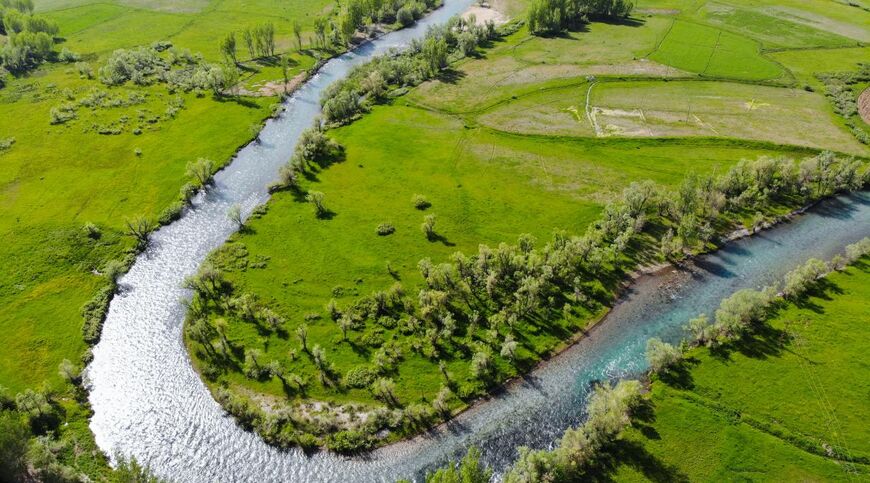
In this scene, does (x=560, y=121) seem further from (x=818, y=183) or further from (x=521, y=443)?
(x=521, y=443)

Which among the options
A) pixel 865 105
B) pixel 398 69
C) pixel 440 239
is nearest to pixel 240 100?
pixel 398 69

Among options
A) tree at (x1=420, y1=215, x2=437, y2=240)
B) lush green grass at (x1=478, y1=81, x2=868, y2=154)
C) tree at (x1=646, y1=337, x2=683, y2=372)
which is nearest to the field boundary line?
lush green grass at (x1=478, y1=81, x2=868, y2=154)

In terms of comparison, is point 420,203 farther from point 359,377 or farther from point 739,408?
point 739,408

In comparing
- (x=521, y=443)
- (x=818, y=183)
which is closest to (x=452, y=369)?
(x=521, y=443)

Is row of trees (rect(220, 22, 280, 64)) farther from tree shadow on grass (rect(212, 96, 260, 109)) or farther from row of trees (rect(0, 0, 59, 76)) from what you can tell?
row of trees (rect(0, 0, 59, 76))

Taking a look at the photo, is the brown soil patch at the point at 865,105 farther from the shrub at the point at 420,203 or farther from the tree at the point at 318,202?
the tree at the point at 318,202

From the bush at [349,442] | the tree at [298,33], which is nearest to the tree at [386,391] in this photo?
the bush at [349,442]

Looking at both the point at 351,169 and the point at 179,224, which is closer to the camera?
the point at 179,224
